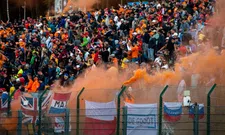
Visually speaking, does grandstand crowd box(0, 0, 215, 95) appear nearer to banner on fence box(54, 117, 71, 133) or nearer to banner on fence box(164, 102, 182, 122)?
banner on fence box(54, 117, 71, 133)

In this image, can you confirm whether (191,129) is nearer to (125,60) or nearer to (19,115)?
(19,115)

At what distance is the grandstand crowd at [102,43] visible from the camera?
66.6 feet

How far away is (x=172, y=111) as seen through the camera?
12.8m

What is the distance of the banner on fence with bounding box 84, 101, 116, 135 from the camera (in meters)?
13.4

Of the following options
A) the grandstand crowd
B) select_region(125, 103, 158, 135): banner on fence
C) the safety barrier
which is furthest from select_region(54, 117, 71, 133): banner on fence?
the grandstand crowd

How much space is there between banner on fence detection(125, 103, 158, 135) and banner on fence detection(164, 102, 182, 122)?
0.40 metres

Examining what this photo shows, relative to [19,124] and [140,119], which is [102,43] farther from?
[140,119]

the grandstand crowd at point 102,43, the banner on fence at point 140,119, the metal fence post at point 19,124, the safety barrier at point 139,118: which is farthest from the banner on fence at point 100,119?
the grandstand crowd at point 102,43

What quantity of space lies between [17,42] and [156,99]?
1669 cm

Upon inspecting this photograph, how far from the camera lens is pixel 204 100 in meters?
12.8

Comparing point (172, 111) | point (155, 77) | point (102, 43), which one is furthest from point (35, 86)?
point (172, 111)

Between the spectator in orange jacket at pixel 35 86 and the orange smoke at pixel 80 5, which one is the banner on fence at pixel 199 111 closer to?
the spectator in orange jacket at pixel 35 86

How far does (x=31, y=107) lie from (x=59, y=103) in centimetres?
78

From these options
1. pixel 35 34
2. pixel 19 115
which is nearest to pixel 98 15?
pixel 35 34
